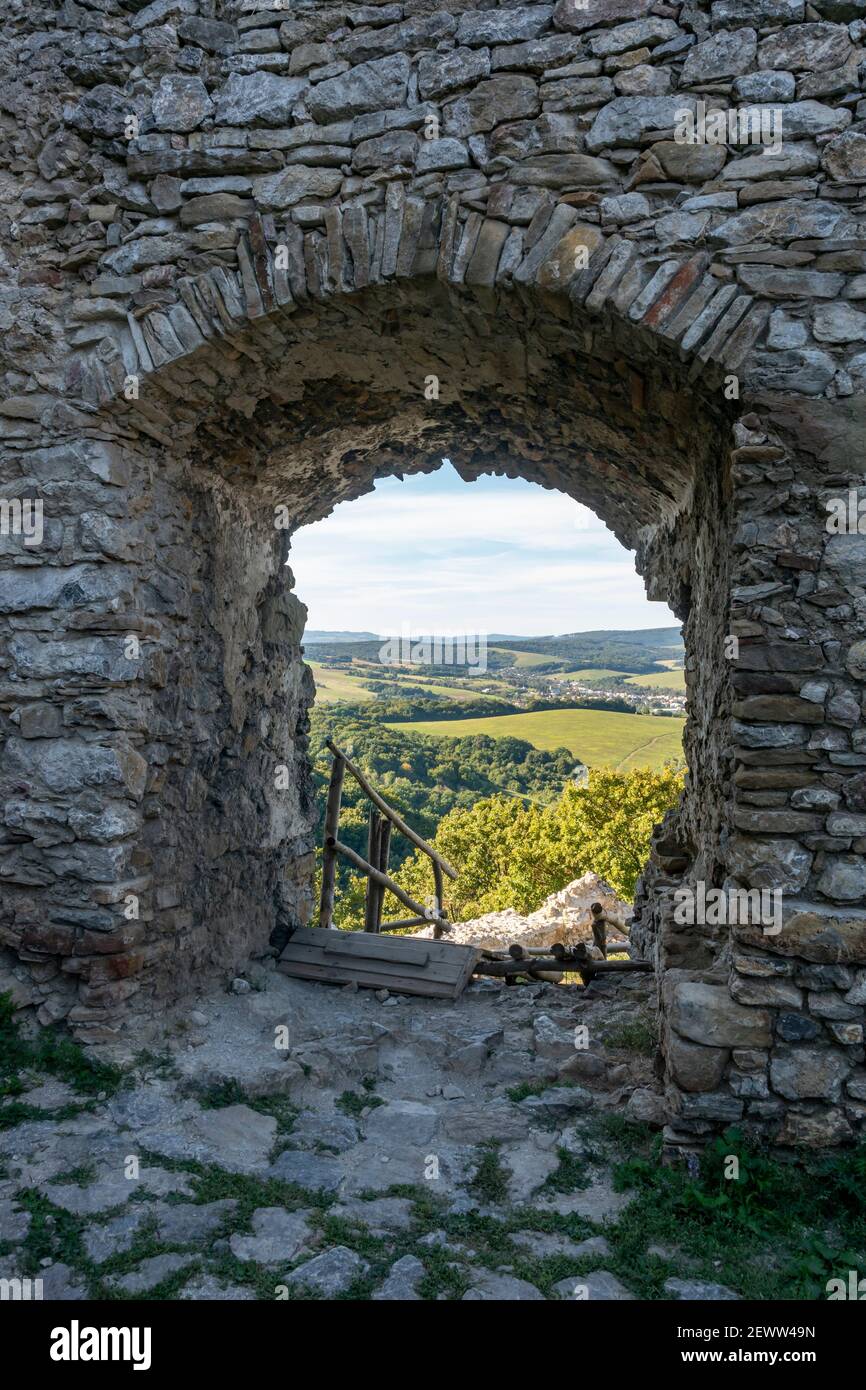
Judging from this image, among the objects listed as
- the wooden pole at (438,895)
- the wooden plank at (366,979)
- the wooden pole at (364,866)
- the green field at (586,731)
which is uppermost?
the wooden pole at (364,866)

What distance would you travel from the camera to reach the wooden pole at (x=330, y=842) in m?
5.83

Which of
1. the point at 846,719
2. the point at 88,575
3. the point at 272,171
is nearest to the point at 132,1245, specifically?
the point at 88,575

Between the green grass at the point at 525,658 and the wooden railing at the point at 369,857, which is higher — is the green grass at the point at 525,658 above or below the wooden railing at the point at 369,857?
above

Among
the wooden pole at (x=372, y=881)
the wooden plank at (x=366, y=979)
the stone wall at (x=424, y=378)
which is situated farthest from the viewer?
the wooden pole at (x=372, y=881)

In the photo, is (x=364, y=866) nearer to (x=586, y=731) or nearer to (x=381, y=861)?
(x=381, y=861)

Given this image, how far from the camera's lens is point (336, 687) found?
118ft

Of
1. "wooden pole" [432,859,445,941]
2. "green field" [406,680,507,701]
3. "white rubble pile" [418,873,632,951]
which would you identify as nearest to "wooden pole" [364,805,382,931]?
"wooden pole" [432,859,445,941]

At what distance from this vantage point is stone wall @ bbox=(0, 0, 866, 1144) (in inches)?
118

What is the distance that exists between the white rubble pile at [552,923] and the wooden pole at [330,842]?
4743 mm

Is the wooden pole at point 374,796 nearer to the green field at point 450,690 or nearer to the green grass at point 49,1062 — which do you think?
the green grass at point 49,1062

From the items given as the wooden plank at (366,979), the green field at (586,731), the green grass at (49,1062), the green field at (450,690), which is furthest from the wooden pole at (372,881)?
the green field at (450,690)

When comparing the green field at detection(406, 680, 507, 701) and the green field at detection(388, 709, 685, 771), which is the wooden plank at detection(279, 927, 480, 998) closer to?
the green field at detection(388, 709, 685, 771)

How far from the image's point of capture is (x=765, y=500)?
3035 mm

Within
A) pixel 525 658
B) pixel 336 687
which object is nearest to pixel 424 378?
pixel 336 687
